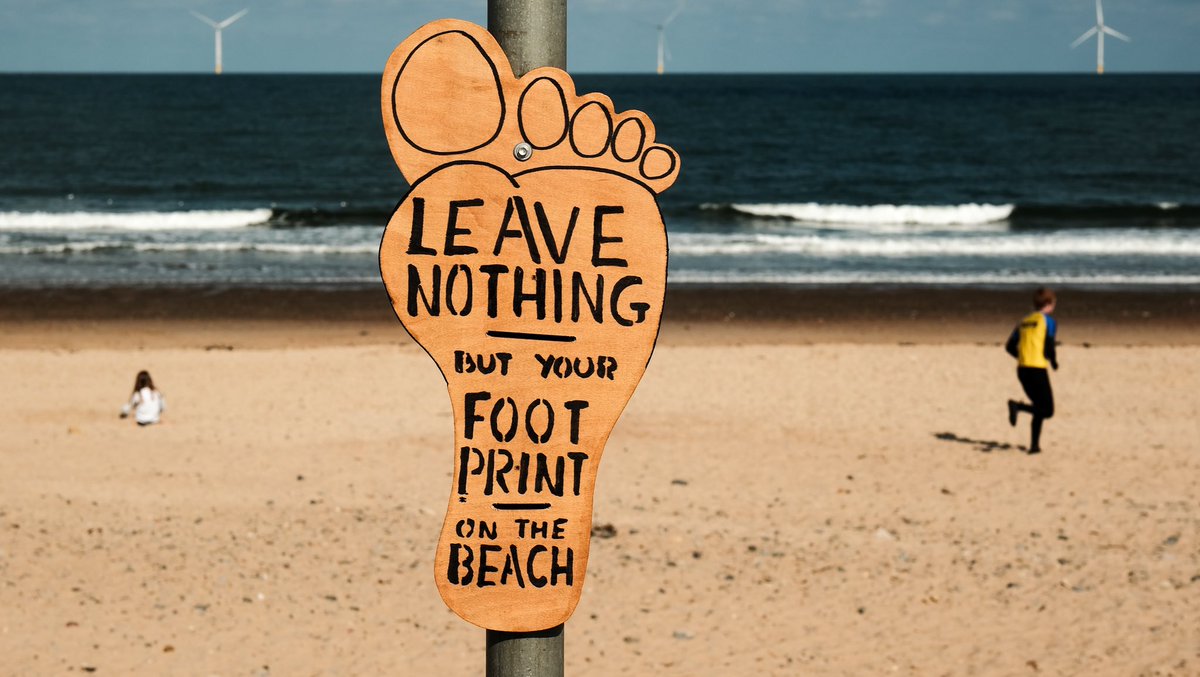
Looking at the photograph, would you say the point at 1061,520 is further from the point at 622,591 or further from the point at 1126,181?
the point at 1126,181

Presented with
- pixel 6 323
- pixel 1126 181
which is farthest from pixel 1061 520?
pixel 1126 181

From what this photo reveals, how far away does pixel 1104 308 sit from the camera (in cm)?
2089

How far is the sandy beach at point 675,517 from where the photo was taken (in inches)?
264

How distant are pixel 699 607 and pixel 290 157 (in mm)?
50765

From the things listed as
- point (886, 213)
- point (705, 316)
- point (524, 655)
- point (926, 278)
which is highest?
point (886, 213)

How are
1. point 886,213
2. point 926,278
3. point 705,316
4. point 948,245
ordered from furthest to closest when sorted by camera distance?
1. point 886,213
2. point 948,245
3. point 926,278
4. point 705,316

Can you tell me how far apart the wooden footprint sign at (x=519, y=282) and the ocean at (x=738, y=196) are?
21039mm

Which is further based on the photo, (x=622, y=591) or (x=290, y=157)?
(x=290, y=157)

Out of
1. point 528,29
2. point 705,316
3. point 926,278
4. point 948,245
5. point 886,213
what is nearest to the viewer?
point 528,29

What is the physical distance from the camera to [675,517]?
9.02 m

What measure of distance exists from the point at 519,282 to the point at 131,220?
35122mm

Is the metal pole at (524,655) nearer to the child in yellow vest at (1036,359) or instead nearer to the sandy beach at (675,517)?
the sandy beach at (675,517)

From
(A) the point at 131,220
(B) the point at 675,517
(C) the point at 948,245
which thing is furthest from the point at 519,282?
(A) the point at 131,220

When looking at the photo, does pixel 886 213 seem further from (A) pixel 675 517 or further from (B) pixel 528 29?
(B) pixel 528 29
